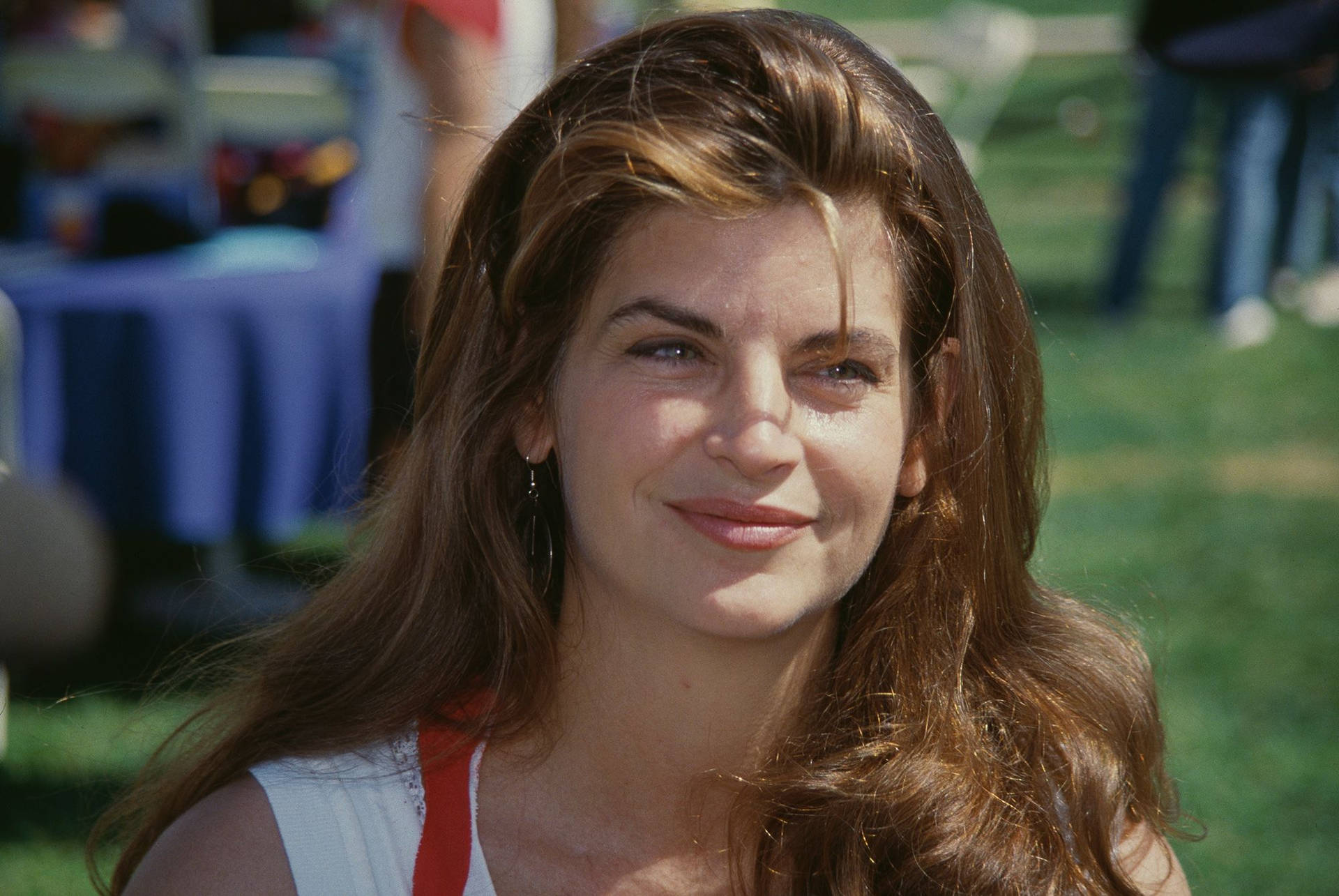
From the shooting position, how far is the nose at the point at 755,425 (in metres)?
1.40

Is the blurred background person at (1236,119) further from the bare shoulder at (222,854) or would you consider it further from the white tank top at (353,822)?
the bare shoulder at (222,854)

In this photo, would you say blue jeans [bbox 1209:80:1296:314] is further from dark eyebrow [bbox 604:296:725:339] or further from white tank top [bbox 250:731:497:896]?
white tank top [bbox 250:731:497:896]

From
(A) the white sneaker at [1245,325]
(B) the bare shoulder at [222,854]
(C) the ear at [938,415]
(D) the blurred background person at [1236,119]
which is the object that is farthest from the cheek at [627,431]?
(A) the white sneaker at [1245,325]

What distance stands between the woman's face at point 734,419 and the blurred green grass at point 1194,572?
64 centimetres

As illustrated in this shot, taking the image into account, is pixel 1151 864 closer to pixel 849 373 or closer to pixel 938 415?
pixel 938 415

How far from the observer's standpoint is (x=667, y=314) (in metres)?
1.45

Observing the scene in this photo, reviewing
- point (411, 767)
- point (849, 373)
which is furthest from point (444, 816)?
point (849, 373)

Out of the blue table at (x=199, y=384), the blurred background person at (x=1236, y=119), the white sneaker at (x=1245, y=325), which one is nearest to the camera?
the blue table at (x=199, y=384)

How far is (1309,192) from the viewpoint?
7324 mm

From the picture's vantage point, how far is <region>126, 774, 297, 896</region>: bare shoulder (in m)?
1.38

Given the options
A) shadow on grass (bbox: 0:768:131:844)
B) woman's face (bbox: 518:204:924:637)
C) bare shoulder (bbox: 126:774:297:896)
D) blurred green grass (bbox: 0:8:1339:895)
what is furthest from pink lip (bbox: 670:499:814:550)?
shadow on grass (bbox: 0:768:131:844)

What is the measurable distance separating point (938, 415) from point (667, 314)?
373mm

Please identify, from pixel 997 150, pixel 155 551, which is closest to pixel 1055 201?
pixel 997 150

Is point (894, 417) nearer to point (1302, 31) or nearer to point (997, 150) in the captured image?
point (1302, 31)
